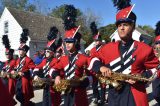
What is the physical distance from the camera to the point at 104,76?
4914 millimetres

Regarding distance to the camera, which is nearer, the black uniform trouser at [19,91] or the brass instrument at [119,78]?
the brass instrument at [119,78]

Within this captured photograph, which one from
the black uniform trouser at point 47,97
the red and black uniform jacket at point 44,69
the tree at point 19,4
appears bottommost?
the black uniform trouser at point 47,97

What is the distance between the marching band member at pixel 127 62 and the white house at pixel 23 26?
25.5 m

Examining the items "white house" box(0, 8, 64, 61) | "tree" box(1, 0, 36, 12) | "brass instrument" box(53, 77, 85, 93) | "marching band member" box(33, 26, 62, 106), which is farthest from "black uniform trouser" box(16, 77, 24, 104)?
"tree" box(1, 0, 36, 12)

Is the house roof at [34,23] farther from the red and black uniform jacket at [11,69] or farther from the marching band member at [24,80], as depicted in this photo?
the marching band member at [24,80]

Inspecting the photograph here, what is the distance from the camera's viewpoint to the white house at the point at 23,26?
31.3 meters

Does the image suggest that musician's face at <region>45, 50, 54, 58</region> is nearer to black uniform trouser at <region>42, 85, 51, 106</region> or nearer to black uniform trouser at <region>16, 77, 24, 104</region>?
black uniform trouser at <region>42, 85, 51, 106</region>

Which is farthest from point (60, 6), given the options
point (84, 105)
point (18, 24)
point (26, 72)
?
point (84, 105)

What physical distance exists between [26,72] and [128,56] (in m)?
6.50

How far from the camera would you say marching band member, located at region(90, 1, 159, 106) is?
493cm

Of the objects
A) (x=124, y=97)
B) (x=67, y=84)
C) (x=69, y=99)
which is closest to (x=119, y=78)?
(x=124, y=97)

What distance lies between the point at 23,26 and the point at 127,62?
27.6m

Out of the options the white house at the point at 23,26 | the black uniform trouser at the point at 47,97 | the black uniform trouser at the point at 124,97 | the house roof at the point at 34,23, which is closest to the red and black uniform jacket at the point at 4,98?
the black uniform trouser at the point at 124,97

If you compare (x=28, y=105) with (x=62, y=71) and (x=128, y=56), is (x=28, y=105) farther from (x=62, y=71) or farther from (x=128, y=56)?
(x=128, y=56)
